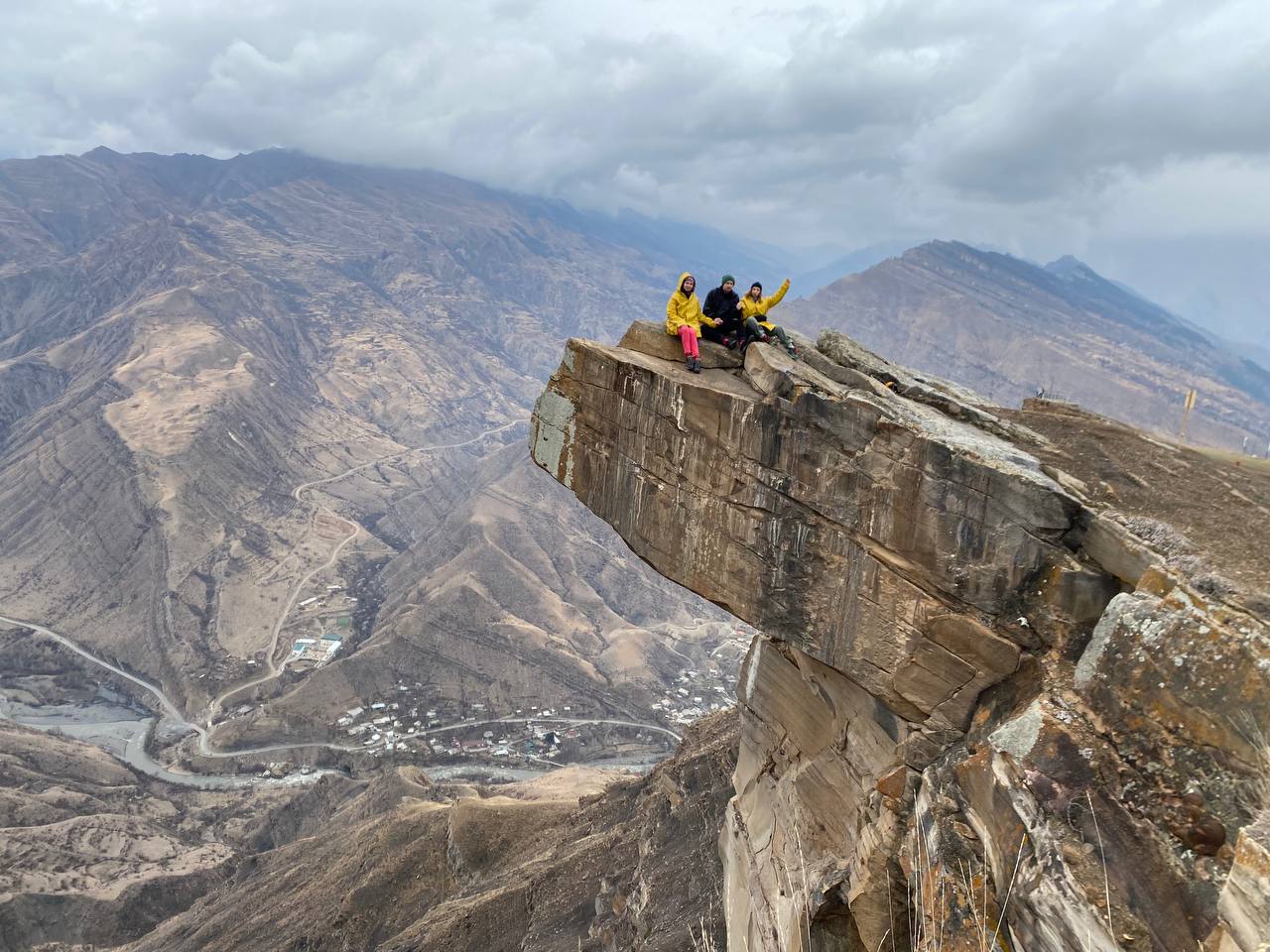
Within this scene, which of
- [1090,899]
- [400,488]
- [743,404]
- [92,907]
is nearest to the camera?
[1090,899]

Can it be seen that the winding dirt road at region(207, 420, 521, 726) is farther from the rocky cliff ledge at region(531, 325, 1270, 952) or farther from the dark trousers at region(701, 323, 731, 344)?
the dark trousers at region(701, 323, 731, 344)

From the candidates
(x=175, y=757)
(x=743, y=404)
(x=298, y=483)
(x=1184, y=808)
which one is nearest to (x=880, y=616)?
(x=743, y=404)

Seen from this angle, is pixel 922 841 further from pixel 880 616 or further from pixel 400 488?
pixel 400 488

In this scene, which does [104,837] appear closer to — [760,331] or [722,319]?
[722,319]

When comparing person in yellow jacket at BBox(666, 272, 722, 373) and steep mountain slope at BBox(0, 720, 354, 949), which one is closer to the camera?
person in yellow jacket at BBox(666, 272, 722, 373)

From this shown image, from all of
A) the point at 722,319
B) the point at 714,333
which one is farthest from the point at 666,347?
the point at 722,319

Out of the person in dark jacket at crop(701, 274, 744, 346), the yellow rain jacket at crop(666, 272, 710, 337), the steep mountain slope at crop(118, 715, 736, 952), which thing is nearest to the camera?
the yellow rain jacket at crop(666, 272, 710, 337)

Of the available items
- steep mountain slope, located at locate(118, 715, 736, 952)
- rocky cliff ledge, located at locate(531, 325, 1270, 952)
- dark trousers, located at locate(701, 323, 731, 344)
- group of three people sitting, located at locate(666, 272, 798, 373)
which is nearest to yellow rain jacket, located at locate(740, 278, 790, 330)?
group of three people sitting, located at locate(666, 272, 798, 373)
